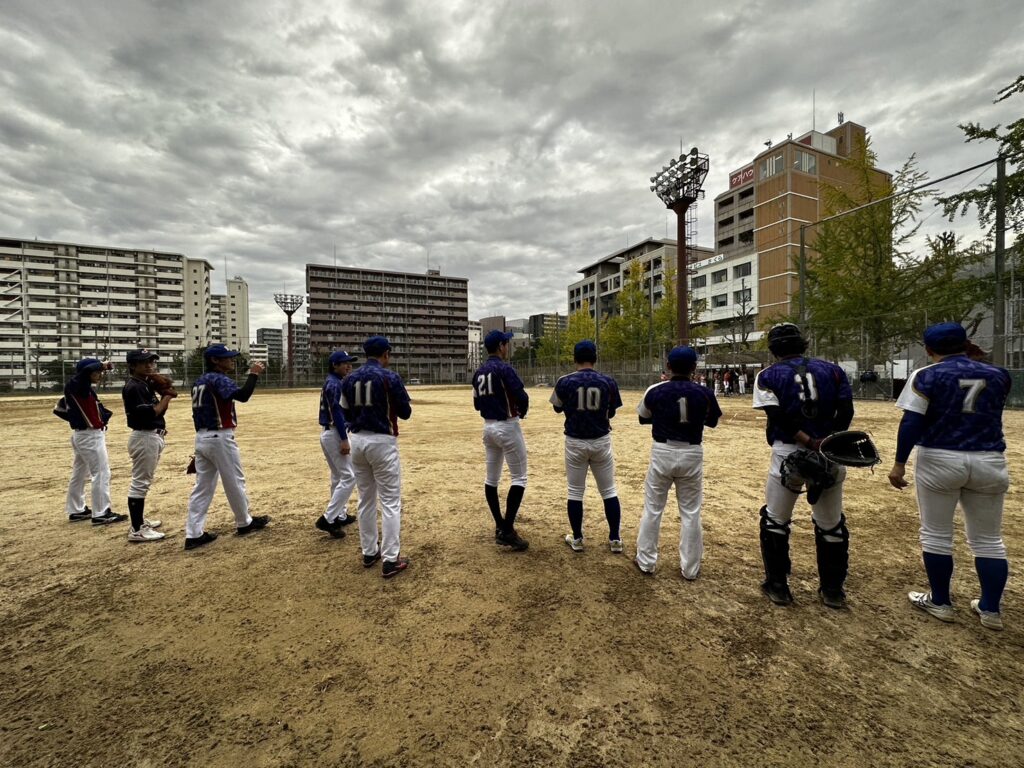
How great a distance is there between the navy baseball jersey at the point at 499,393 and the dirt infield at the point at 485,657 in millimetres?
1457

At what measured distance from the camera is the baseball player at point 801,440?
11.1 feet

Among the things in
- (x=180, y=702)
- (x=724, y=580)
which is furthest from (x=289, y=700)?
(x=724, y=580)

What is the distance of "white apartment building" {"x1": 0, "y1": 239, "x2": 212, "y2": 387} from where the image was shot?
76250 millimetres

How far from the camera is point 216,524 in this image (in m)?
5.54

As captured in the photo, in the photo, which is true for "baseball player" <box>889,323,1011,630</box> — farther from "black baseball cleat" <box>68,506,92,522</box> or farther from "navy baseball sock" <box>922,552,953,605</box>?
"black baseball cleat" <box>68,506,92,522</box>

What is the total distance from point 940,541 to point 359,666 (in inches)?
164

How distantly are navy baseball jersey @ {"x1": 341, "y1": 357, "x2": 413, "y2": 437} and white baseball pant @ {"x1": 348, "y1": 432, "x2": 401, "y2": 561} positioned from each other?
0.33ft

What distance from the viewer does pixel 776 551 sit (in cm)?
351

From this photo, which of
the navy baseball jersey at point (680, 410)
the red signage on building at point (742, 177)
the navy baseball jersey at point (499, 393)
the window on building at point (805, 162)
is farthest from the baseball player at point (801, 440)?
the red signage on building at point (742, 177)

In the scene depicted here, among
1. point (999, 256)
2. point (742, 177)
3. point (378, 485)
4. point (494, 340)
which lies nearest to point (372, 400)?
point (378, 485)

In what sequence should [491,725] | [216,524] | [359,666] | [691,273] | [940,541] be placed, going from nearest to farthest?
[491,725] < [359,666] < [940,541] < [216,524] < [691,273]

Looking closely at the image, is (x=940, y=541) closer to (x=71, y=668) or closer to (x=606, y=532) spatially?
(x=606, y=532)

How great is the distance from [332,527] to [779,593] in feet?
14.9

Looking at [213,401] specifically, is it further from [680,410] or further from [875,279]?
[875,279]
